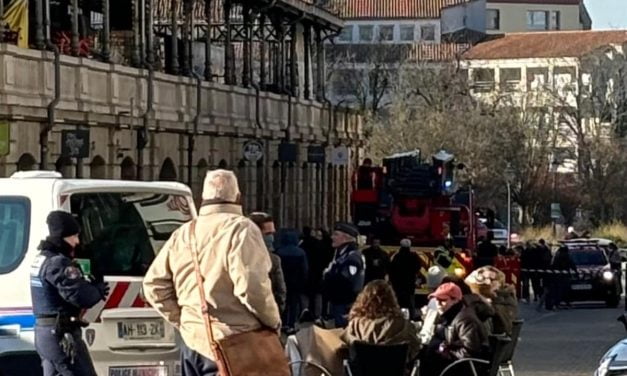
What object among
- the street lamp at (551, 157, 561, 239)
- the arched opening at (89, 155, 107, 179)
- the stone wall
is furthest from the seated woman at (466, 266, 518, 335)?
the street lamp at (551, 157, 561, 239)

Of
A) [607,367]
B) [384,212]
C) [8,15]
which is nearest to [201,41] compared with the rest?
[384,212]

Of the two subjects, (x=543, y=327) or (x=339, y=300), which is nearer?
(x=339, y=300)

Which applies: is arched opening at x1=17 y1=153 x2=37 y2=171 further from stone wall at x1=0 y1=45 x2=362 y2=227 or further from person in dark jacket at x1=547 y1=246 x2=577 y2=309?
person in dark jacket at x1=547 y1=246 x2=577 y2=309

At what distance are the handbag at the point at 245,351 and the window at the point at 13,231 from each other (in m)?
3.06

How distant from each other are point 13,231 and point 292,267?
13.5 metres

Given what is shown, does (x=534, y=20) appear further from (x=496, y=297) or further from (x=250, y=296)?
(x=250, y=296)

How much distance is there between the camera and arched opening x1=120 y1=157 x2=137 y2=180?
3788 centimetres

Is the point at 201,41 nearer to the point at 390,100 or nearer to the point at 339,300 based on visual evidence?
the point at 339,300

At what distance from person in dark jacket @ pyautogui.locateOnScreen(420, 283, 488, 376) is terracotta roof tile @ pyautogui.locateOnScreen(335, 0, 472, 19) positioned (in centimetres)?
10778

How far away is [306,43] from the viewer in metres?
61.9

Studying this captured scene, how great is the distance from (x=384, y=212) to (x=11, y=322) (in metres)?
30.7

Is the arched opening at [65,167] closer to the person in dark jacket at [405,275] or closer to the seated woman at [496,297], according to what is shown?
the person in dark jacket at [405,275]

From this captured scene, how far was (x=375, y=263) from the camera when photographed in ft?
91.6

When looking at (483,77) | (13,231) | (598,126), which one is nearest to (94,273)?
(13,231)
